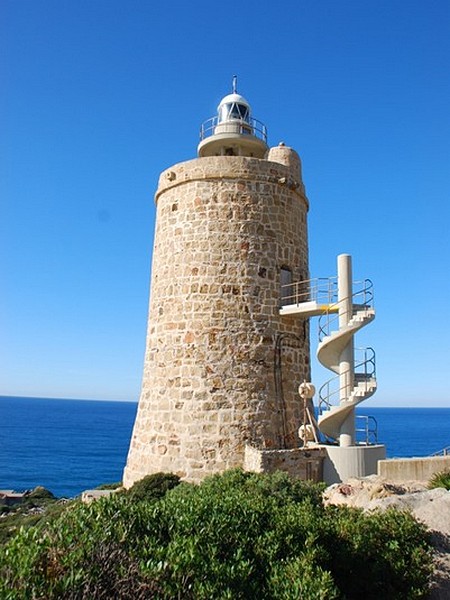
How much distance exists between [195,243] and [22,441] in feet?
257

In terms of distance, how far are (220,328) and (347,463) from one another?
5093mm

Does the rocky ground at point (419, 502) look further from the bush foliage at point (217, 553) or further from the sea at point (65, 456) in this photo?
the sea at point (65, 456)

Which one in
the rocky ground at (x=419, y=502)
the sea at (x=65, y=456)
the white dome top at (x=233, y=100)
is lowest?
the sea at (x=65, y=456)

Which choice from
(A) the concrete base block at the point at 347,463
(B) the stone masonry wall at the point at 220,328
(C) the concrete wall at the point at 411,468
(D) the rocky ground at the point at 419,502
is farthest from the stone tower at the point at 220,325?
(D) the rocky ground at the point at 419,502

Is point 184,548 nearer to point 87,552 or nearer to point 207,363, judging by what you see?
point 87,552

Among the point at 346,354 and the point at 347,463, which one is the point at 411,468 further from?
the point at 346,354

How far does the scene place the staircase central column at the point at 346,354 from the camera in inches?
539

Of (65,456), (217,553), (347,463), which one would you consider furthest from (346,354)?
(65,456)

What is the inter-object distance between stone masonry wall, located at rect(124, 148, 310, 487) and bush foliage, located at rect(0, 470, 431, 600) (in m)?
6.17

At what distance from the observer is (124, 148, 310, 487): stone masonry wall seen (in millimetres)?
13883

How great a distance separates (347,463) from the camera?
42.8ft

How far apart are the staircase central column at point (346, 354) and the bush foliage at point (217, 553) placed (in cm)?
587

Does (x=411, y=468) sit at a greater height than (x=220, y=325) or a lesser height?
lesser

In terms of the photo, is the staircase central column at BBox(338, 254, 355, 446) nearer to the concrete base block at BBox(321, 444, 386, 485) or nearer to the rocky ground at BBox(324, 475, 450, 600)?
the concrete base block at BBox(321, 444, 386, 485)
